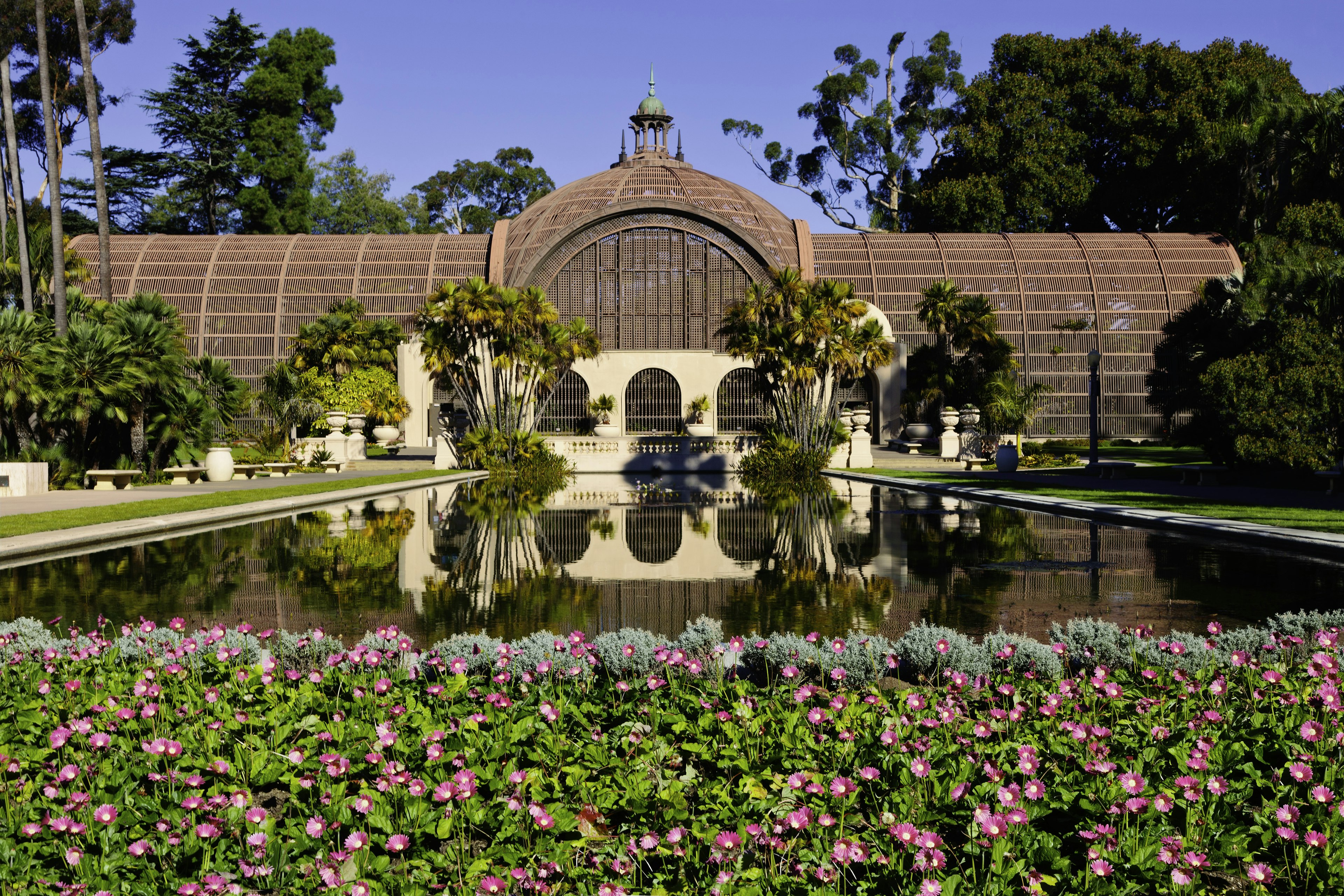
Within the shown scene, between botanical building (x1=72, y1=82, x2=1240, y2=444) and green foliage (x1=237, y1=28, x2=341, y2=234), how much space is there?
10.5 meters

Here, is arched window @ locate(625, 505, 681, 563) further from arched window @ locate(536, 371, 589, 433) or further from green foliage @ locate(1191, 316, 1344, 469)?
arched window @ locate(536, 371, 589, 433)

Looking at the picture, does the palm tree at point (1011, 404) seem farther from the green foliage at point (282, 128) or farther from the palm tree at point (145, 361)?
the green foliage at point (282, 128)

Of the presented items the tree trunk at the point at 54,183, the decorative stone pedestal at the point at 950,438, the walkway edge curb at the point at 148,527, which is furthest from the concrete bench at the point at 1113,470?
the tree trunk at the point at 54,183

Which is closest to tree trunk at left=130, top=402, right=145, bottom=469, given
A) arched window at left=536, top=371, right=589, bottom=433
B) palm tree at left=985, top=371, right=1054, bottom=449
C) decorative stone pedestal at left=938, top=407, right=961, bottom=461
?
arched window at left=536, top=371, right=589, bottom=433

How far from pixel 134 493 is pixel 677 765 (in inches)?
895

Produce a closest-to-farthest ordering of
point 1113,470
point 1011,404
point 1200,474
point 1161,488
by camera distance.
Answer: point 1161,488
point 1200,474
point 1113,470
point 1011,404

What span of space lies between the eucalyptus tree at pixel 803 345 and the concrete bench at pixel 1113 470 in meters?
7.93

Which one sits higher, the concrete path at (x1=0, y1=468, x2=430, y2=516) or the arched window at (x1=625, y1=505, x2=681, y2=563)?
the concrete path at (x1=0, y1=468, x2=430, y2=516)

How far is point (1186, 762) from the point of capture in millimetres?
4414

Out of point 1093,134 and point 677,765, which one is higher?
point 1093,134

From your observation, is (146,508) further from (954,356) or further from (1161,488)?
(954,356)

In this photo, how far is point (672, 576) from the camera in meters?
11.5

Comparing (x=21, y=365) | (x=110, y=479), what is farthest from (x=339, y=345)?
(x=21, y=365)

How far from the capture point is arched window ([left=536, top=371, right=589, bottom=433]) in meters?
50.2
